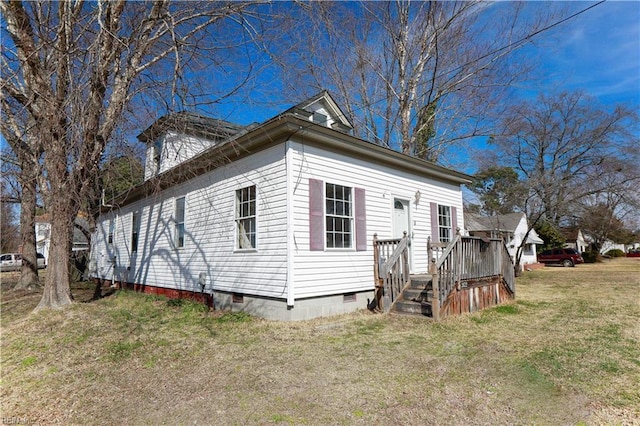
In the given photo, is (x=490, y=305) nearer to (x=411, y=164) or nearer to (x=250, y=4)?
(x=411, y=164)

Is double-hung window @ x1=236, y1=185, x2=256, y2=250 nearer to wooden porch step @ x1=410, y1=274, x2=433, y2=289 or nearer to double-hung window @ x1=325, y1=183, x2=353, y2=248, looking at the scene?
double-hung window @ x1=325, y1=183, x2=353, y2=248

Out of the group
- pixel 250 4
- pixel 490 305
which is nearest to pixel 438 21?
pixel 250 4

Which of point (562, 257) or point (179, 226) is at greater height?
point (179, 226)

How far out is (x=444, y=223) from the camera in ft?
35.9

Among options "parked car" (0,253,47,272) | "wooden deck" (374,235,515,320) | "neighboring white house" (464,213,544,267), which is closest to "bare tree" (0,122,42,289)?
"wooden deck" (374,235,515,320)

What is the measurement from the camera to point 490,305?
27.6 ft

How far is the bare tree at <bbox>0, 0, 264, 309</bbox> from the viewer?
664 cm

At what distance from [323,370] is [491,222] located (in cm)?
2738

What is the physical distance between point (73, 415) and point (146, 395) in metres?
0.61

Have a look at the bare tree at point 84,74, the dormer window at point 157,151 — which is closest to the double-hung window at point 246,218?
the bare tree at point 84,74

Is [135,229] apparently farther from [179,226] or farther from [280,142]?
[280,142]

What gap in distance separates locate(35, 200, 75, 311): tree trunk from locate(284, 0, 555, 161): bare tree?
405 inches

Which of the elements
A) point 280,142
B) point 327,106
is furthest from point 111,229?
point 280,142

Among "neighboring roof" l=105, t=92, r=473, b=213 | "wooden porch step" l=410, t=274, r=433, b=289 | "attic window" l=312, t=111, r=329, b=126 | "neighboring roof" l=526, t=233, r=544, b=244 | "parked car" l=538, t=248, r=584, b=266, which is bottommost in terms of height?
"parked car" l=538, t=248, r=584, b=266
